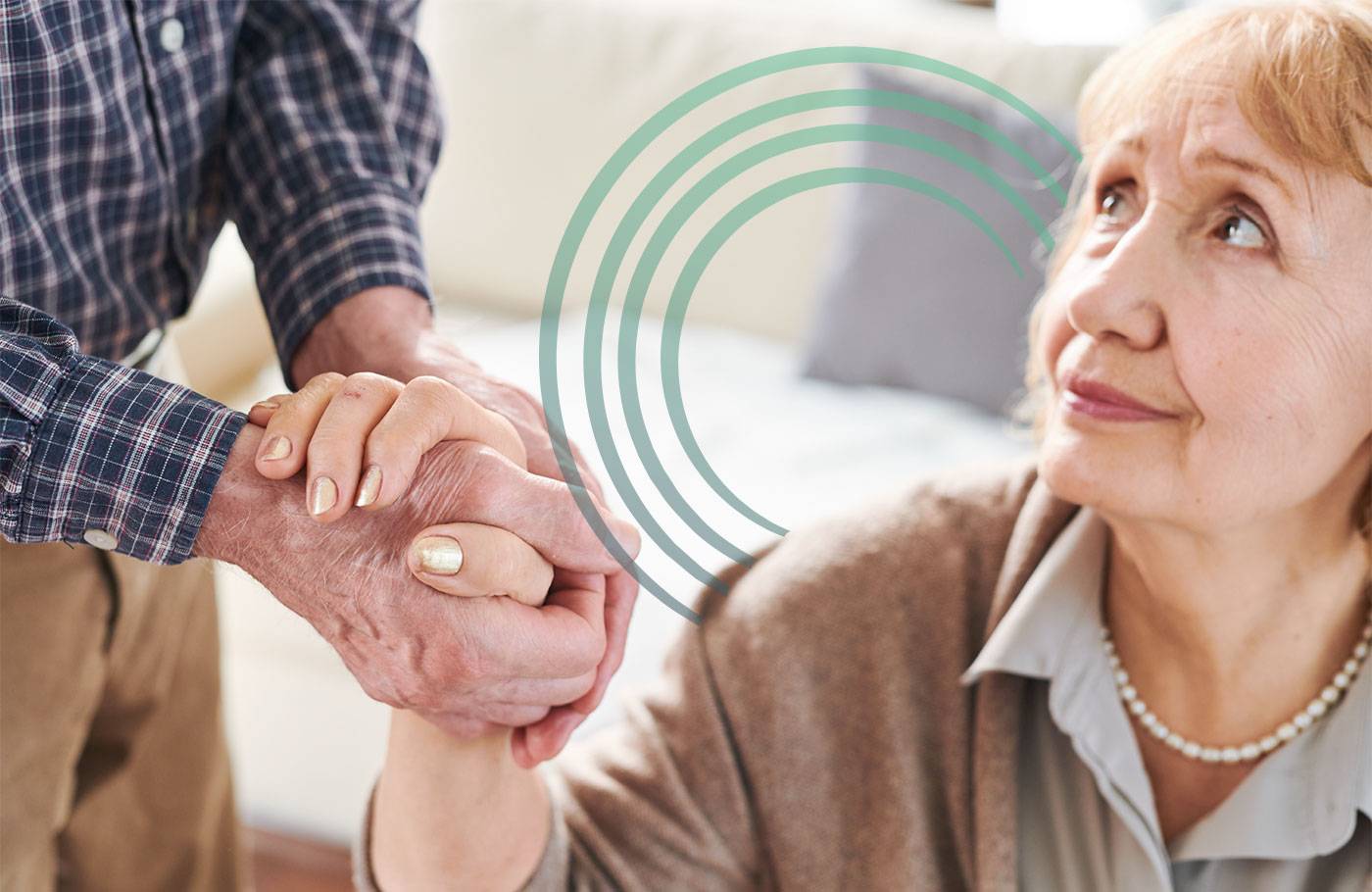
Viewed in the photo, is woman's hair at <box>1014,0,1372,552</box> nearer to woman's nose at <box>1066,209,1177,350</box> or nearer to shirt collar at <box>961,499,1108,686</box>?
woman's nose at <box>1066,209,1177,350</box>

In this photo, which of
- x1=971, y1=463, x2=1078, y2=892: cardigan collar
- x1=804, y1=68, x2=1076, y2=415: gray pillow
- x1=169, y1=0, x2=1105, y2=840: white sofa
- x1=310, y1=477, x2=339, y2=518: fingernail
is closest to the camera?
x1=310, y1=477, x2=339, y2=518: fingernail

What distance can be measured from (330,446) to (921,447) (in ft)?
4.52

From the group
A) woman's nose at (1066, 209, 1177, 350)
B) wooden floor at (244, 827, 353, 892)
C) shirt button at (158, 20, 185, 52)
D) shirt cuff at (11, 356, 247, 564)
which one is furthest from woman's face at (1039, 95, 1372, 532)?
wooden floor at (244, 827, 353, 892)

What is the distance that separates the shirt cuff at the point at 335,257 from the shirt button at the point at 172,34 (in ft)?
0.50

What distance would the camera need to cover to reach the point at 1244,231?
91 cm

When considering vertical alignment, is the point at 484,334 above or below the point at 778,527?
below

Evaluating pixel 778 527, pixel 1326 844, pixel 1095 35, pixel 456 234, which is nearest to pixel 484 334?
pixel 456 234

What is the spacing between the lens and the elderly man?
787 mm

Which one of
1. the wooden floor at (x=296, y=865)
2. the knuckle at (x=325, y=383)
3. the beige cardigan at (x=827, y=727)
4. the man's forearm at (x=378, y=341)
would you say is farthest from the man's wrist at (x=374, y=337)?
the wooden floor at (x=296, y=865)

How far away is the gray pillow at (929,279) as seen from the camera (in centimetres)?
190

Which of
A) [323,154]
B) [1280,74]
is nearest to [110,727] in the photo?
[323,154]

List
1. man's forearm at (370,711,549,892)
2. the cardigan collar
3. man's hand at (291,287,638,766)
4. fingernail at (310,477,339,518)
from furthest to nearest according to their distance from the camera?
the cardigan collar → man's forearm at (370,711,549,892) → man's hand at (291,287,638,766) → fingernail at (310,477,339,518)

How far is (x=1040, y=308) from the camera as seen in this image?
122 centimetres

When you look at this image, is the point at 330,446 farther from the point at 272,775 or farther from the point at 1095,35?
the point at 1095,35
